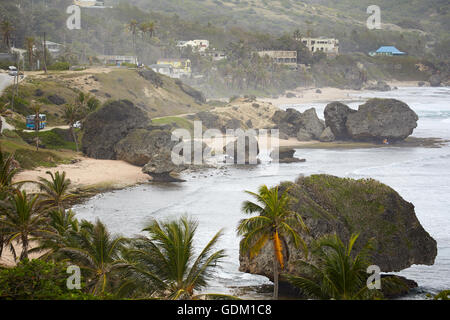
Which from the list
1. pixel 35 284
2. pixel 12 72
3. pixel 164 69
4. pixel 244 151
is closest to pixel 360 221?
pixel 35 284

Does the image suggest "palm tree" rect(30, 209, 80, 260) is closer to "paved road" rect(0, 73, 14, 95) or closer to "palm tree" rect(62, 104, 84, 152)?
"palm tree" rect(62, 104, 84, 152)

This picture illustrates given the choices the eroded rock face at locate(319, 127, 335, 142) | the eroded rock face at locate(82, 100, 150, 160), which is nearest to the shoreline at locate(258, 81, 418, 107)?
the eroded rock face at locate(319, 127, 335, 142)

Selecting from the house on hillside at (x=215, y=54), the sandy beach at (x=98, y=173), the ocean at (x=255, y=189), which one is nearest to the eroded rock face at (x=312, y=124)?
the ocean at (x=255, y=189)

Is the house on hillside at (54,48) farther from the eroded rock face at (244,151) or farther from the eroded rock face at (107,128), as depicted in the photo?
the eroded rock face at (244,151)

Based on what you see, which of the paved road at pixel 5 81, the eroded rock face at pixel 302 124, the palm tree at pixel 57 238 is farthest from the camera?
the eroded rock face at pixel 302 124

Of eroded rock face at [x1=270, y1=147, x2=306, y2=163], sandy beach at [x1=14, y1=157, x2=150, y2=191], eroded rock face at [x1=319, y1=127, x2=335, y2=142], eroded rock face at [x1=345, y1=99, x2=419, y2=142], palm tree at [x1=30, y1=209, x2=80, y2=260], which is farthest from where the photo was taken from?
eroded rock face at [x1=319, y1=127, x2=335, y2=142]

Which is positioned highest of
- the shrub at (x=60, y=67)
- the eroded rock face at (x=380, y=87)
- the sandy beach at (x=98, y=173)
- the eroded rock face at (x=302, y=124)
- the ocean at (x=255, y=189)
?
the shrub at (x=60, y=67)
